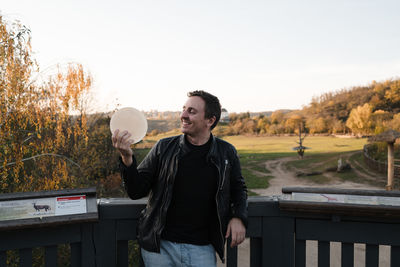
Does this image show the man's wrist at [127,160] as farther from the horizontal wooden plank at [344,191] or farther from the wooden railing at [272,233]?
the horizontal wooden plank at [344,191]

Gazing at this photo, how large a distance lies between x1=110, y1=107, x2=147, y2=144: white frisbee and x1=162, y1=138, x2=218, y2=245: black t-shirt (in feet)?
1.10

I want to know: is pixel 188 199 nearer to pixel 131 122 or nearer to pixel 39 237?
pixel 131 122

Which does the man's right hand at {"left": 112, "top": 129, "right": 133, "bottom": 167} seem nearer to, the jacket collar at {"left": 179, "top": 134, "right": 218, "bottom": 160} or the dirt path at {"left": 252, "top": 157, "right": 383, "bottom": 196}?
the jacket collar at {"left": 179, "top": 134, "right": 218, "bottom": 160}

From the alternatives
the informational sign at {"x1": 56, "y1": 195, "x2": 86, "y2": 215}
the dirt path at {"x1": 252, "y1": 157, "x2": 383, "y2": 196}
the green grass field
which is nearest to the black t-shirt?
the informational sign at {"x1": 56, "y1": 195, "x2": 86, "y2": 215}

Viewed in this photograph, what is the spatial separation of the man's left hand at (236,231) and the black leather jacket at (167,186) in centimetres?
3

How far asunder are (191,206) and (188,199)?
0.05 metres

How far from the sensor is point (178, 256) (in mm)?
1826

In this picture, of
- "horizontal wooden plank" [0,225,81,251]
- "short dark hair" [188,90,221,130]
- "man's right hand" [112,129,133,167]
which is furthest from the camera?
"short dark hair" [188,90,221,130]

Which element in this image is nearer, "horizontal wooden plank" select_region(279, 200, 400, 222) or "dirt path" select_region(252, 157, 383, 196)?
"horizontal wooden plank" select_region(279, 200, 400, 222)

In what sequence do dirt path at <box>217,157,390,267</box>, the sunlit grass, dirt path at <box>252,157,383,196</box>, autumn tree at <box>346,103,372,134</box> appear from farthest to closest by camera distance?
autumn tree at <box>346,103,372,134</box> < the sunlit grass < dirt path at <box>252,157,383,196</box> < dirt path at <box>217,157,390,267</box>

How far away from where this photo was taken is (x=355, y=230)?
188 cm

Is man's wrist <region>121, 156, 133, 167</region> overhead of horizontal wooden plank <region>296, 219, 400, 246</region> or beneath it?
overhead

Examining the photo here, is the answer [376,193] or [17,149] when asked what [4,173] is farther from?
[376,193]

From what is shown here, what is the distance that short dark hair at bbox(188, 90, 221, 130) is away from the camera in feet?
6.64
